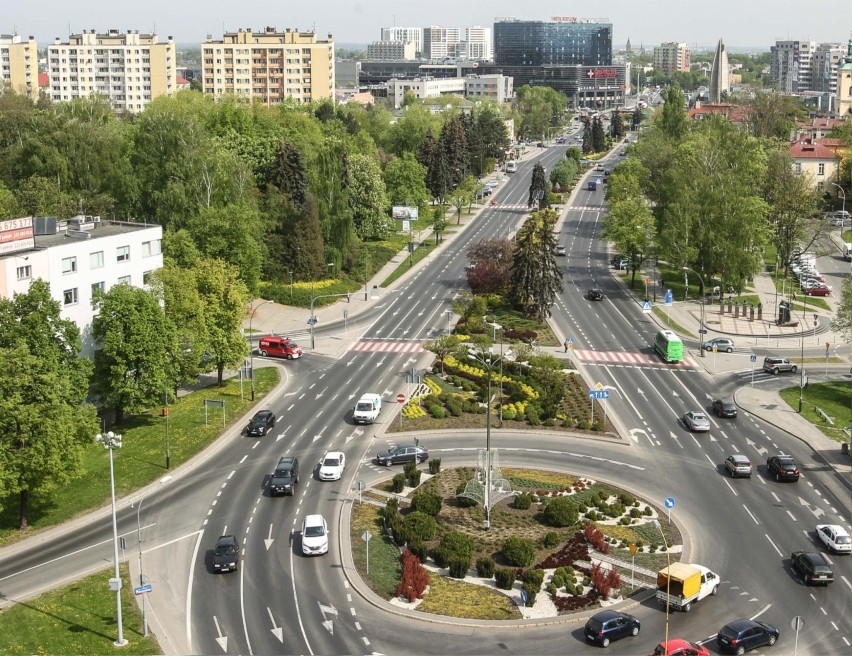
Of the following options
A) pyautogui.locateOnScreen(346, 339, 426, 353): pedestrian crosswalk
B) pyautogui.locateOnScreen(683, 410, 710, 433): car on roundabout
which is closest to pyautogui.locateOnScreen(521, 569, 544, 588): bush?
pyautogui.locateOnScreen(683, 410, 710, 433): car on roundabout

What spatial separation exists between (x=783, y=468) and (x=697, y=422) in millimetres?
9574

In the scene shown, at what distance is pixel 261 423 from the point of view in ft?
237

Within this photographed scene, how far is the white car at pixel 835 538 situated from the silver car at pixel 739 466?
8748 millimetres

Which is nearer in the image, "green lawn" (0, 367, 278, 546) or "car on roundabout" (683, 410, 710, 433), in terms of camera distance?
"green lawn" (0, 367, 278, 546)

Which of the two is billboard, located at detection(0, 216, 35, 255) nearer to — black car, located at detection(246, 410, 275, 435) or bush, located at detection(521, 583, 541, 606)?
black car, located at detection(246, 410, 275, 435)

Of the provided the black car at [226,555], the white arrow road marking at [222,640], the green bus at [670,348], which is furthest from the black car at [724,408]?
the white arrow road marking at [222,640]

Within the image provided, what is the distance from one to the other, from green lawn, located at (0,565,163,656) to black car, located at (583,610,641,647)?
716 inches

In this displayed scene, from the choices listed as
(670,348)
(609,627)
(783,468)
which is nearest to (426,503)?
(609,627)

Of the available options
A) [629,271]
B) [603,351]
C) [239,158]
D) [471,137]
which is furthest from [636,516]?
[471,137]

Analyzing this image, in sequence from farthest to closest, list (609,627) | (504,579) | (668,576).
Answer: (504,579) < (668,576) < (609,627)

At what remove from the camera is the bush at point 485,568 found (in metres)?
52.2

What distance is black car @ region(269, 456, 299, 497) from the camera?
6138 centimetres

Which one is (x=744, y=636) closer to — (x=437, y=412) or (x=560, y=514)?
(x=560, y=514)

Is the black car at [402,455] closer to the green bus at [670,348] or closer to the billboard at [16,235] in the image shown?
the billboard at [16,235]
